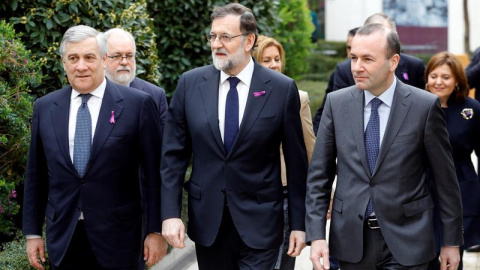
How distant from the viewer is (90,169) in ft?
16.0

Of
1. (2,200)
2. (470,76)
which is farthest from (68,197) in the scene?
(470,76)

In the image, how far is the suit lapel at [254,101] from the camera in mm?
4927

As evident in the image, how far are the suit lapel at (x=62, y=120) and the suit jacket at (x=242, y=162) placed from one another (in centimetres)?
55

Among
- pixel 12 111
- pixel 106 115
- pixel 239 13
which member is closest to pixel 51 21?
pixel 12 111

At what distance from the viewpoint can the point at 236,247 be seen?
505 cm

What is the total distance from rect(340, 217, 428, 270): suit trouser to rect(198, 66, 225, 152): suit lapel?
0.94 meters

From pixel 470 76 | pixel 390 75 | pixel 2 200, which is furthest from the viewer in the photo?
pixel 470 76

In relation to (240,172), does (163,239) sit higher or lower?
lower

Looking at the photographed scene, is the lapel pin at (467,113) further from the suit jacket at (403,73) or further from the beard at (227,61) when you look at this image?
the beard at (227,61)

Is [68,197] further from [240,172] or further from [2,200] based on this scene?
[2,200]

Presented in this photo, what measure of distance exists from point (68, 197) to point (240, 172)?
96cm

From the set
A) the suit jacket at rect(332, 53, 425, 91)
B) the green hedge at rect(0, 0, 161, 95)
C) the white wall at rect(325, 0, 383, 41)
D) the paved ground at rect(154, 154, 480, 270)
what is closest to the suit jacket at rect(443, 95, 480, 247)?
the suit jacket at rect(332, 53, 425, 91)

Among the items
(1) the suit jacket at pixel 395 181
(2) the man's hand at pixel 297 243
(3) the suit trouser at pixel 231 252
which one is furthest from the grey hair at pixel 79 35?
(2) the man's hand at pixel 297 243

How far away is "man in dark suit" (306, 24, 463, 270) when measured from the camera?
4.65m
